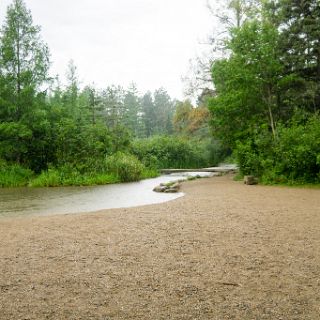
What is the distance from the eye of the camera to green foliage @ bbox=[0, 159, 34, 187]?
19828mm

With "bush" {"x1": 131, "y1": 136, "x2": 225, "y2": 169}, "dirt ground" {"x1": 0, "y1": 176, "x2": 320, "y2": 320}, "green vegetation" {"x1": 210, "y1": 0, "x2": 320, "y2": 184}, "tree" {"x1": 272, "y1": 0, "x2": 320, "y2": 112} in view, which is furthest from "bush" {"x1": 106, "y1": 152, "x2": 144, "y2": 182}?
"dirt ground" {"x1": 0, "y1": 176, "x2": 320, "y2": 320}

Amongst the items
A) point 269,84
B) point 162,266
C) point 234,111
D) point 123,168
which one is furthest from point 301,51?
point 162,266

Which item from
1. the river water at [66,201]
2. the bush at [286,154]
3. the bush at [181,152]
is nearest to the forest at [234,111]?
the bush at [286,154]

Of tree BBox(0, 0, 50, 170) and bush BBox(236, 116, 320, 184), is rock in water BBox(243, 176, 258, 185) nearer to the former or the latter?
bush BBox(236, 116, 320, 184)

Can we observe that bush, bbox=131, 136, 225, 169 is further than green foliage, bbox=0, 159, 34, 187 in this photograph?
Yes

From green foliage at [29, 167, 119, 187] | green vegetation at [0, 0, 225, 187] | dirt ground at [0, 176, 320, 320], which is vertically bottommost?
dirt ground at [0, 176, 320, 320]

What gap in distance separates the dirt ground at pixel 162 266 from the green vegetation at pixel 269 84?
10.0 metres

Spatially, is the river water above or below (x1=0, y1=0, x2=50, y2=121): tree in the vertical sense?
below

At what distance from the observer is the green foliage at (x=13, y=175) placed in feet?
65.1

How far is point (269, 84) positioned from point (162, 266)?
16.5 metres

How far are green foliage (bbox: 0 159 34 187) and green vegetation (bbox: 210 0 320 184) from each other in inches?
416

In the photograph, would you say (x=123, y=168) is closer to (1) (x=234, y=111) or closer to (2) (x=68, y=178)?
(2) (x=68, y=178)

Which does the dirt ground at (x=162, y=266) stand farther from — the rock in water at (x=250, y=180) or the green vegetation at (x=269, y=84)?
the green vegetation at (x=269, y=84)

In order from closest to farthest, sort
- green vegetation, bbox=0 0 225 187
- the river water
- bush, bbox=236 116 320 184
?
the river water → bush, bbox=236 116 320 184 → green vegetation, bbox=0 0 225 187
